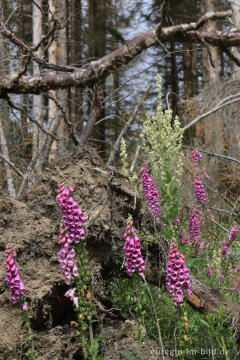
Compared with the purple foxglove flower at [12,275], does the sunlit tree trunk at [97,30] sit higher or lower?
higher

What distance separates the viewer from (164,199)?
10.2 ft

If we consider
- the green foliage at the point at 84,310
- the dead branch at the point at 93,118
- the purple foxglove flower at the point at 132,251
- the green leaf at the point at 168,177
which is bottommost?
the green foliage at the point at 84,310

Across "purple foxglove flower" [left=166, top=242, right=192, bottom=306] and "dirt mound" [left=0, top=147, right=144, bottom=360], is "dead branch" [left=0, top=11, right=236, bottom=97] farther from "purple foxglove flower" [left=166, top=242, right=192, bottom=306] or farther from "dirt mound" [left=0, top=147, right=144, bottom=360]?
"purple foxglove flower" [left=166, top=242, right=192, bottom=306]

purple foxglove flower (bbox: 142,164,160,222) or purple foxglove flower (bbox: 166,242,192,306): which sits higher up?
purple foxglove flower (bbox: 142,164,160,222)

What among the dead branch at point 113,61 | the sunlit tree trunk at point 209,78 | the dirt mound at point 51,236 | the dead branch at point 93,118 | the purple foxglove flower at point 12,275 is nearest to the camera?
the purple foxglove flower at point 12,275

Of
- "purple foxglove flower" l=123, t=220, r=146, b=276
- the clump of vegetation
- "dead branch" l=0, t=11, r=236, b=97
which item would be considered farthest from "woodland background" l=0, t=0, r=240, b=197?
"purple foxglove flower" l=123, t=220, r=146, b=276

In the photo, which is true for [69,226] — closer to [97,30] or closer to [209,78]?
[209,78]

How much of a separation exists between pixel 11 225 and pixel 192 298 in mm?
1704

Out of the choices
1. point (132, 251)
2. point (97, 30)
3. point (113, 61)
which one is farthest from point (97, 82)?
point (97, 30)

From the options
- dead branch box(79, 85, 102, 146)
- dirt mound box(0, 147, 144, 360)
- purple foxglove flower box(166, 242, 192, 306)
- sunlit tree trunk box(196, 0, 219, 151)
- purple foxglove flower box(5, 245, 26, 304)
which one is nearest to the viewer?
purple foxglove flower box(5, 245, 26, 304)

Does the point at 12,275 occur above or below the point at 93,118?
below

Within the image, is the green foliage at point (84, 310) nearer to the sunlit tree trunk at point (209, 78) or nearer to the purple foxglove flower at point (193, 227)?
the purple foxglove flower at point (193, 227)

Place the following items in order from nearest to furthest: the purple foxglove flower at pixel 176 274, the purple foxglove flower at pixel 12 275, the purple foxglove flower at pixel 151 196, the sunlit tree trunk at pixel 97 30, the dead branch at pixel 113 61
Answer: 1. the purple foxglove flower at pixel 12 275
2. the purple foxglove flower at pixel 176 274
3. the dead branch at pixel 113 61
4. the purple foxglove flower at pixel 151 196
5. the sunlit tree trunk at pixel 97 30

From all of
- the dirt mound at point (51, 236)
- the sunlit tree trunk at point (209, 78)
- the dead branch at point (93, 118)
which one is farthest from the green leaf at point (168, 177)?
the sunlit tree trunk at point (209, 78)
